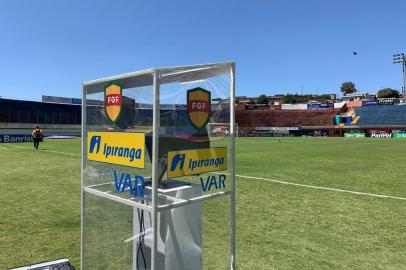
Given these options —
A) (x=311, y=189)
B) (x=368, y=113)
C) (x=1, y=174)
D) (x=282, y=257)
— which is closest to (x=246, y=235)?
(x=282, y=257)

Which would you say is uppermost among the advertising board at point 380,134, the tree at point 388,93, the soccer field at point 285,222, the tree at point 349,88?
the tree at point 349,88

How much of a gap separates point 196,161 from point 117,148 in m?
0.72

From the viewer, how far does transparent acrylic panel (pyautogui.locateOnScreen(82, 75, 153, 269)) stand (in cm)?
307

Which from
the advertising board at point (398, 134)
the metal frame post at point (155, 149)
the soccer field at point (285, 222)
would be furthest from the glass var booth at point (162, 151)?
the advertising board at point (398, 134)

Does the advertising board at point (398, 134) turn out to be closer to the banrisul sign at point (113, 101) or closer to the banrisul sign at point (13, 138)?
the banrisul sign at point (13, 138)

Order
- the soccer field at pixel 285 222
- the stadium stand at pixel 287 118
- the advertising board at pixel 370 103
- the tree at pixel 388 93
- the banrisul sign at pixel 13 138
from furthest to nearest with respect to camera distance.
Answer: the tree at pixel 388 93 → the stadium stand at pixel 287 118 → the advertising board at pixel 370 103 → the banrisul sign at pixel 13 138 → the soccer field at pixel 285 222

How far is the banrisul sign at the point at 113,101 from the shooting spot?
3215 millimetres

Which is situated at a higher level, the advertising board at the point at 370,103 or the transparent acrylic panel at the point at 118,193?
the advertising board at the point at 370,103

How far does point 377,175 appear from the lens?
11992 mm

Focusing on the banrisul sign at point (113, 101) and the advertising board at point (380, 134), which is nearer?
the banrisul sign at point (113, 101)

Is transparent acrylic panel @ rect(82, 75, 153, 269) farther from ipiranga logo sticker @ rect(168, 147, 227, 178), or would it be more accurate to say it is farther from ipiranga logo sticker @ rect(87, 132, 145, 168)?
ipiranga logo sticker @ rect(168, 147, 227, 178)

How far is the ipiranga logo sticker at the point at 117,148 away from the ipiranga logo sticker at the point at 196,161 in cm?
27

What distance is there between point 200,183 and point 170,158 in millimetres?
Result: 559

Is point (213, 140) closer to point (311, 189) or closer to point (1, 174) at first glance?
point (311, 189)
